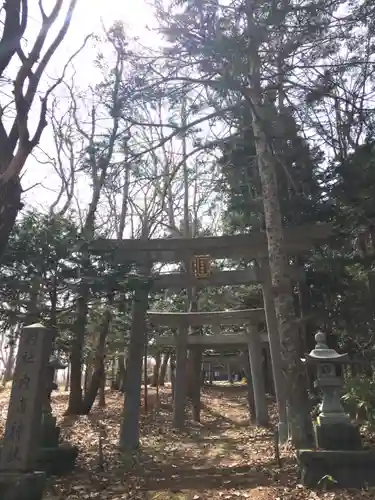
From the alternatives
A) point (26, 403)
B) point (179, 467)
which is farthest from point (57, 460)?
point (26, 403)

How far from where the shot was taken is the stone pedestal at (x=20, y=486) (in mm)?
5555

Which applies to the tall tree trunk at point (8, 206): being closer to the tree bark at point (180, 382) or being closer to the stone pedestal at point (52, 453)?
the stone pedestal at point (52, 453)

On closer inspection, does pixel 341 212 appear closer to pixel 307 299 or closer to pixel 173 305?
pixel 307 299

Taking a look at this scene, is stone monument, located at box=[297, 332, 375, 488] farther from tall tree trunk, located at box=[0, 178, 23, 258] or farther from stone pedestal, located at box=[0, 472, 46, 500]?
tall tree trunk, located at box=[0, 178, 23, 258]

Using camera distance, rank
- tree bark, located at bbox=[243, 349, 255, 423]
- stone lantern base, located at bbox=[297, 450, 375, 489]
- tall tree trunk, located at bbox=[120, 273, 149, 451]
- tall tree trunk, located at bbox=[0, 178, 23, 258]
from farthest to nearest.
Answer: tree bark, located at bbox=[243, 349, 255, 423]
tall tree trunk, located at bbox=[120, 273, 149, 451]
tall tree trunk, located at bbox=[0, 178, 23, 258]
stone lantern base, located at bbox=[297, 450, 375, 489]

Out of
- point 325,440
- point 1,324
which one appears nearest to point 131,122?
point 1,324

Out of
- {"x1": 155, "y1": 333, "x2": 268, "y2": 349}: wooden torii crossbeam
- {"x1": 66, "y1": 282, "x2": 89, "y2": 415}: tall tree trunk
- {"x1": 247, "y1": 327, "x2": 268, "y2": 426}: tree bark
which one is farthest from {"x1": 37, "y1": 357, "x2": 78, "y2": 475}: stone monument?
{"x1": 247, "y1": 327, "x2": 268, "y2": 426}: tree bark

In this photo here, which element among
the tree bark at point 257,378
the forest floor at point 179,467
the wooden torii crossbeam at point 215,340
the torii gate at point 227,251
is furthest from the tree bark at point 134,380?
the tree bark at point 257,378

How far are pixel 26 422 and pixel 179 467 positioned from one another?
4361mm

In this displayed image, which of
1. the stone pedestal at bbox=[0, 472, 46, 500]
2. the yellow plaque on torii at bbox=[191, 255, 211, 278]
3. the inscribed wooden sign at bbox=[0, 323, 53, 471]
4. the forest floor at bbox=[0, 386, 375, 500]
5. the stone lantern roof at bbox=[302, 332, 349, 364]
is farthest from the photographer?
the yellow plaque on torii at bbox=[191, 255, 211, 278]

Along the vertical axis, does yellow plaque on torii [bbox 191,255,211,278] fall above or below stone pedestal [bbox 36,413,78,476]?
above

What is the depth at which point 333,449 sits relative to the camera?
6914 millimetres

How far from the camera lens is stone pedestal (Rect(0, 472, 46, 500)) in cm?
555

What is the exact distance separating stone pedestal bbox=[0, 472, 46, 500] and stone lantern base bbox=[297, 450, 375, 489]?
12.1 feet
